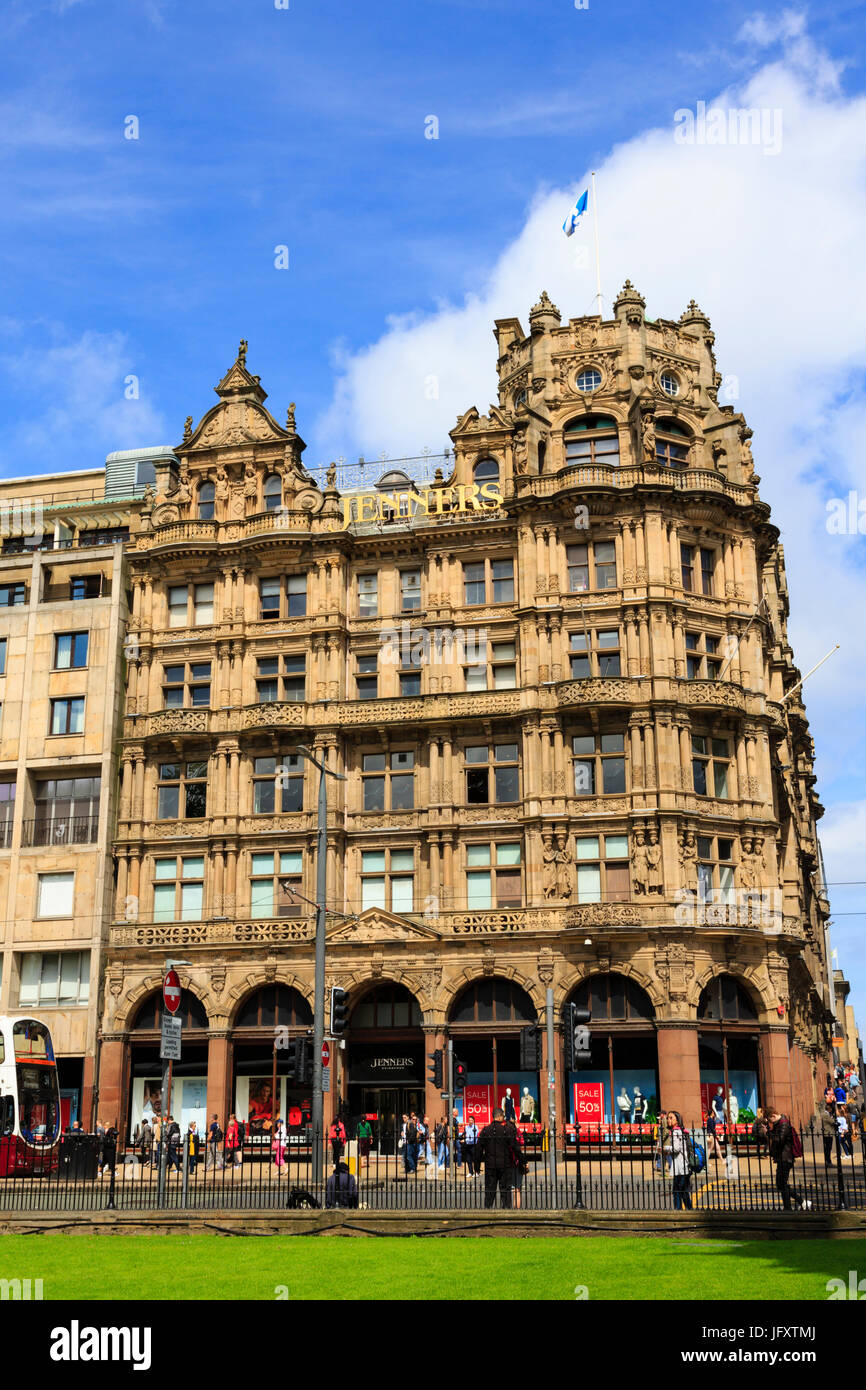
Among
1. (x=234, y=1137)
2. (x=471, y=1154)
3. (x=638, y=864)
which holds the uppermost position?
(x=638, y=864)

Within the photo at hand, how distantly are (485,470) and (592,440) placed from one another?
467 cm

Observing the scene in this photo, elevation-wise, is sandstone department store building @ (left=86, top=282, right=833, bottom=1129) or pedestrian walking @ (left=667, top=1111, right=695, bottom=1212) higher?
sandstone department store building @ (left=86, top=282, right=833, bottom=1129)

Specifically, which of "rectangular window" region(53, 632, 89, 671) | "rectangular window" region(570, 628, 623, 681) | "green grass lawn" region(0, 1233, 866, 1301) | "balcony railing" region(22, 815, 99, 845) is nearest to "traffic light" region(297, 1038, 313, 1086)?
"green grass lawn" region(0, 1233, 866, 1301)

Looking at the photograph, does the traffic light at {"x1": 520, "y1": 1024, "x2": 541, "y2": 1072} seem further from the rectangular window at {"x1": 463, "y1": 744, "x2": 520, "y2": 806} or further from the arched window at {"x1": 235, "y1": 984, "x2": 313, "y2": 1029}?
the arched window at {"x1": 235, "y1": 984, "x2": 313, "y2": 1029}

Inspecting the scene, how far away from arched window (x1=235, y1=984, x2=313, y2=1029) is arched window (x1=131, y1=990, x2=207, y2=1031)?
1.78 meters

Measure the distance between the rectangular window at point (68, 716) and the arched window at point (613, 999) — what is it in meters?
24.4

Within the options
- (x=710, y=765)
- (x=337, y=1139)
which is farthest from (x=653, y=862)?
(x=337, y=1139)

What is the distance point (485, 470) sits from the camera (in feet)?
197

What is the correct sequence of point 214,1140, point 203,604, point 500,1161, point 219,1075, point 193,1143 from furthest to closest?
1. point 203,604
2. point 219,1075
3. point 214,1140
4. point 193,1143
5. point 500,1161

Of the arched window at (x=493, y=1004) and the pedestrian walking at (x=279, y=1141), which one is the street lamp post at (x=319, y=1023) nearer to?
the pedestrian walking at (x=279, y=1141)

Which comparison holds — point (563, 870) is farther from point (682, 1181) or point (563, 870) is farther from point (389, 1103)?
point (682, 1181)

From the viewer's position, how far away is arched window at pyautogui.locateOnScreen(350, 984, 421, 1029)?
5406cm

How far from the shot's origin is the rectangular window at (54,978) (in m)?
57.9
